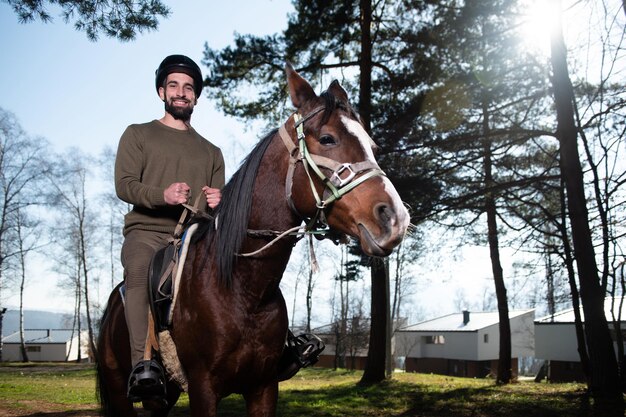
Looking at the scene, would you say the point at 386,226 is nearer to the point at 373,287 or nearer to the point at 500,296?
the point at 373,287

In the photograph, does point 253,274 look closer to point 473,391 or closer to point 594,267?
point 594,267

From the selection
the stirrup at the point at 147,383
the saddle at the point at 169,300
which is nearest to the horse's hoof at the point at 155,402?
the stirrup at the point at 147,383

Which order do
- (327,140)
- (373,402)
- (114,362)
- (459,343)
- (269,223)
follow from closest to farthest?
(327,140)
(269,223)
(114,362)
(373,402)
(459,343)

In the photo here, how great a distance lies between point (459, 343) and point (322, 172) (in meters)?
55.0

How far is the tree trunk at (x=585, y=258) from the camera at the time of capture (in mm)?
10188

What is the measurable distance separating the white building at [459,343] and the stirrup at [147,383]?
A: 52.2 metres

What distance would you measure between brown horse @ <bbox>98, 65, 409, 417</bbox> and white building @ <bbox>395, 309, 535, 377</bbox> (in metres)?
52.2

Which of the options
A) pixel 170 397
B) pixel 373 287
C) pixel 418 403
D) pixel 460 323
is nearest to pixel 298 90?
pixel 170 397

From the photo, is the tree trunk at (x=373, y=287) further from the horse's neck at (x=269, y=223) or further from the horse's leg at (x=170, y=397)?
the horse's neck at (x=269, y=223)

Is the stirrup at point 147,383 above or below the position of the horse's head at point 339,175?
below

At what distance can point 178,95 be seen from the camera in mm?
3725

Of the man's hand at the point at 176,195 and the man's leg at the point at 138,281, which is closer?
the man's hand at the point at 176,195

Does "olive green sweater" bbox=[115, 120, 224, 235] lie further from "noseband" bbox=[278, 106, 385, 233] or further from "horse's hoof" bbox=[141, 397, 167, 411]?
"horse's hoof" bbox=[141, 397, 167, 411]

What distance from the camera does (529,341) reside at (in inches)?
2584
